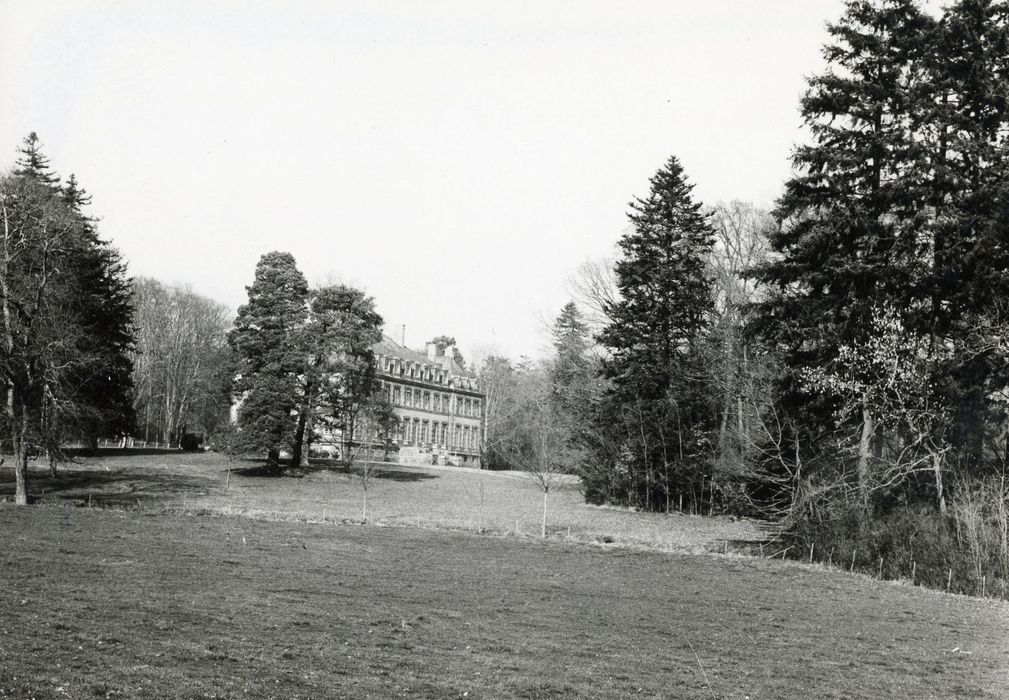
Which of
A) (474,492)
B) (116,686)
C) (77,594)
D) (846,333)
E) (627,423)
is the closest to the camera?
(116,686)

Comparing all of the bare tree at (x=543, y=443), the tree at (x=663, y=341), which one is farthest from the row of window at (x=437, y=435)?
the tree at (x=663, y=341)

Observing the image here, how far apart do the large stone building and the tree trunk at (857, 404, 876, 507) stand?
177 feet

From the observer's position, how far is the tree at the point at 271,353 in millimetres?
49656

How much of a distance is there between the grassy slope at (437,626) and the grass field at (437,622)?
0.05 metres

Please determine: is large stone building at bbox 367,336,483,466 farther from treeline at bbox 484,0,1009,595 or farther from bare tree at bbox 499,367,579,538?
treeline at bbox 484,0,1009,595

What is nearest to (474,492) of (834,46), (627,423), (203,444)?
(627,423)

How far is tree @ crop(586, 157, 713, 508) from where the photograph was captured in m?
43.9

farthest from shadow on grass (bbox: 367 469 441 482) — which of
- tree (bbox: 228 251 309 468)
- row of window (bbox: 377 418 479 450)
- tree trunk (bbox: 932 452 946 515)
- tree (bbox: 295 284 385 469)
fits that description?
tree trunk (bbox: 932 452 946 515)

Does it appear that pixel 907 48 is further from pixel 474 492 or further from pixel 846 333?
pixel 474 492

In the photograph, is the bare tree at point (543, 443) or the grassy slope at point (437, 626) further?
the bare tree at point (543, 443)

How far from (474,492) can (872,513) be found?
99.9 feet

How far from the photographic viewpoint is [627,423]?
147 ft

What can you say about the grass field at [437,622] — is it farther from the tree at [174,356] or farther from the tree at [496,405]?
the tree at [496,405]

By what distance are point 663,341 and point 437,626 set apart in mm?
32835
